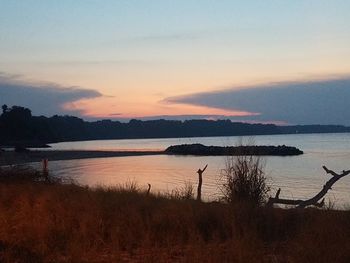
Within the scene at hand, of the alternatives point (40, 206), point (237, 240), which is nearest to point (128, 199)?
point (40, 206)

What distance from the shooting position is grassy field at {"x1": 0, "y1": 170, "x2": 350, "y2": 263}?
921 centimetres

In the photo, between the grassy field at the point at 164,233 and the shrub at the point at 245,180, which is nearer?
the grassy field at the point at 164,233

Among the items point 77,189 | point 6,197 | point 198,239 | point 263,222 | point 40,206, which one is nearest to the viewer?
point 198,239

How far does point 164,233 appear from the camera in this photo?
1120 cm

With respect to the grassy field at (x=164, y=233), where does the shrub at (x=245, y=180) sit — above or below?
above

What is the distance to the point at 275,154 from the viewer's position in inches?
3723

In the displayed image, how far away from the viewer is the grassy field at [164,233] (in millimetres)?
9211

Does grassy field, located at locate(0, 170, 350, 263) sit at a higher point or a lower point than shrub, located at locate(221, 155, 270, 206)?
lower

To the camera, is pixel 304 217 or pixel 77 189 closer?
pixel 304 217

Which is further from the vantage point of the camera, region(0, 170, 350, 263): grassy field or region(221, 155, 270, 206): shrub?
region(221, 155, 270, 206): shrub

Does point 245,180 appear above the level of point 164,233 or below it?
above

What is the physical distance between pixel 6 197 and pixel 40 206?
8.52ft

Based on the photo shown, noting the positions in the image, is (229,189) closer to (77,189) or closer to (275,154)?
(77,189)

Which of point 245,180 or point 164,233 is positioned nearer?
point 164,233
